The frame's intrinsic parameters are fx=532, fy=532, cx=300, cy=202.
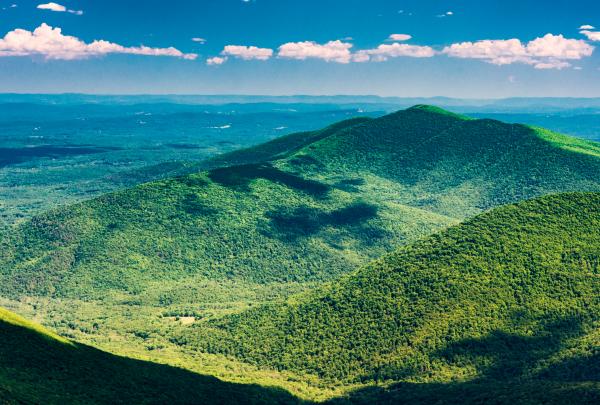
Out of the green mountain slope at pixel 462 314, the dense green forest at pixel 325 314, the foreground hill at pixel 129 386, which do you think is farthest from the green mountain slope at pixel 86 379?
the green mountain slope at pixel 462 314

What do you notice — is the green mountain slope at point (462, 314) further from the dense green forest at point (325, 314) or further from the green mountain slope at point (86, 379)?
the green mountain slope at point (86, 379)

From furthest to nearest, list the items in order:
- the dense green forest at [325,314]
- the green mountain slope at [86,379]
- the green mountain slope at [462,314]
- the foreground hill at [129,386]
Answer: the green mountain slope at [462,314] → the dense green forest at [325,314] → the foreground hill at [129,386] → the green mountain slope at [86,379]

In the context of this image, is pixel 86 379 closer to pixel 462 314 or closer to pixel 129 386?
pixel 129 386

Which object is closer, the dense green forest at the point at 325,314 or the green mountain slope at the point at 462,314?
the dense green forest at the point at 325,314

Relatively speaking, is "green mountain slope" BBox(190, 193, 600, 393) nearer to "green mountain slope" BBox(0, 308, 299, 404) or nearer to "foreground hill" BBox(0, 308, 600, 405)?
"foreground hill" BBox(0, 308, 600, 405)

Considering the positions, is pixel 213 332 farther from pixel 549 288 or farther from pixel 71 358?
pixel 549 288

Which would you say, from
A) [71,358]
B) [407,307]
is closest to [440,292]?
[407,307]

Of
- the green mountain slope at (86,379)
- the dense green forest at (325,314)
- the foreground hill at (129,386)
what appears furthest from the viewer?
the dense green forest at (325,314)

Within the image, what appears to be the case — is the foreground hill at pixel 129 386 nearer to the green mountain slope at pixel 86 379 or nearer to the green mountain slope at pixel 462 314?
the green mountain slope at pixel 86 379
